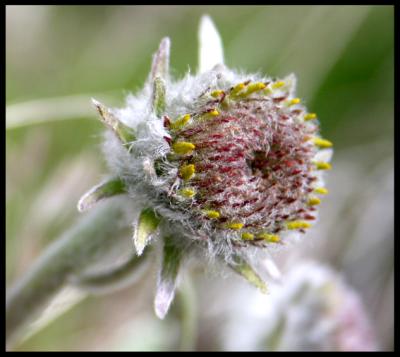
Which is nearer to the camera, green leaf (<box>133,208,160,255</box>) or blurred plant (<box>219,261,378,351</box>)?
green leaf (<box>133,208,160,255</box>)

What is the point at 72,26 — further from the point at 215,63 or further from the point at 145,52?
the point at 215,63

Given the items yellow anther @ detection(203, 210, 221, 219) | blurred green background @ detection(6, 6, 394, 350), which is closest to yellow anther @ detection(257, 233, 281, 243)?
yellow anther @ detection(203, 210, 221, 219)

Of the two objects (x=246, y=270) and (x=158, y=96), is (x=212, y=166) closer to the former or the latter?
(x=158, y=96)

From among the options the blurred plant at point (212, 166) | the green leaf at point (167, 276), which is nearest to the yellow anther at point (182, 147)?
the blurred plant at point (212, 166)

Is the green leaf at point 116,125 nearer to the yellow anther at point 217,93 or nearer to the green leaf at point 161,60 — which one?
the green leaf at point 161,60

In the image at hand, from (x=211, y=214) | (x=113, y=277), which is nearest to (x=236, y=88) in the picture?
(x=211, y=214)

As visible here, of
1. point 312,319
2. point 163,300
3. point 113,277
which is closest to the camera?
point 163,300

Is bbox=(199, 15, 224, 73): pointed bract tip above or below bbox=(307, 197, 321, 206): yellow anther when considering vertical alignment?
above

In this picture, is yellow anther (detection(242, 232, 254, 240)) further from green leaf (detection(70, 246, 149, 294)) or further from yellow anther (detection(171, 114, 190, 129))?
green leaf (detection(70, 246, 149, 294))

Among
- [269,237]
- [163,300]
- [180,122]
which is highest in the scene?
[180,122]
